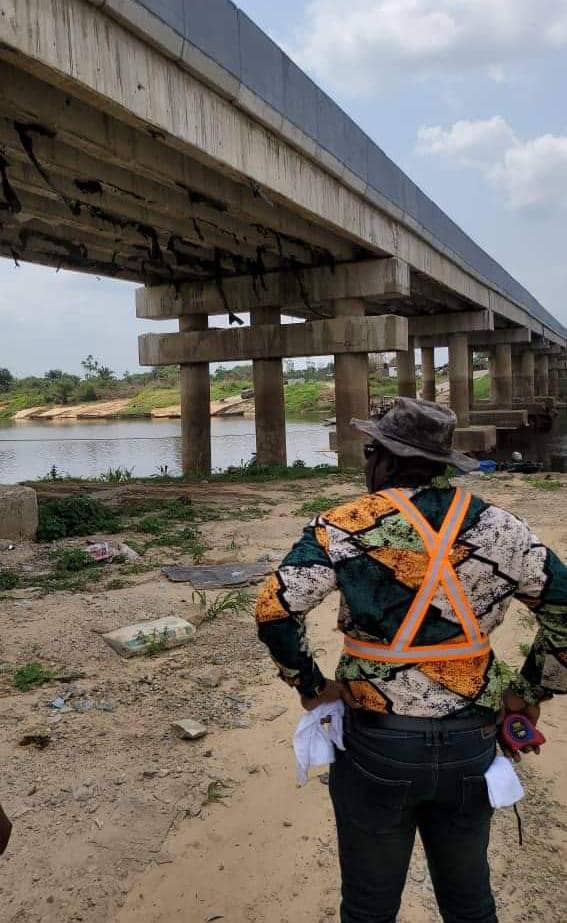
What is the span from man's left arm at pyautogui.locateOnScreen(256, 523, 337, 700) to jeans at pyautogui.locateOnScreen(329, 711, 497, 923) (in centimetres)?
16

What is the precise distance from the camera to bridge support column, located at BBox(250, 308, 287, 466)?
52.6 ft

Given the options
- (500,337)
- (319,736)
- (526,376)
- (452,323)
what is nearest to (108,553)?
(319,736)

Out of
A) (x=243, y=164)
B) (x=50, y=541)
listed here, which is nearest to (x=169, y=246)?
(x=243, y=164)

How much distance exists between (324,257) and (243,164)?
6.18m

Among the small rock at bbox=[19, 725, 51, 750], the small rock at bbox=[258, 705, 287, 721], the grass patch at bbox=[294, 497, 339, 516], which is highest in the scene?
the grass patch at bbox=[294, 497, 339, 516]

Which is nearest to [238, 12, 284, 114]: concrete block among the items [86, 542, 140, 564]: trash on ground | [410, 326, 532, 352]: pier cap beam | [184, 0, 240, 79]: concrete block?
[184, 0, 240, 79]: concrete block

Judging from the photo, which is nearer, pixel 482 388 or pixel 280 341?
pixel 280 341

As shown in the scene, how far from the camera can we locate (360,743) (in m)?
1.70

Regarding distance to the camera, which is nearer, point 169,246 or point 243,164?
point 243,164

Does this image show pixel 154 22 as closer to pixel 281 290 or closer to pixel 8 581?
pixel 8 581

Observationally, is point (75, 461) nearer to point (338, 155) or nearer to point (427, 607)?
point (338, 155)

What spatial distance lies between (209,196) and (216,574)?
18.0 feet

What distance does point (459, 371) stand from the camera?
25.1 meters

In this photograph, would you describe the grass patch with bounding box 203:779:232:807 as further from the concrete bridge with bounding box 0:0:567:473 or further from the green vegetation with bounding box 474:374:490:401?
the green vegetation with bounding box 474:374:490:401
